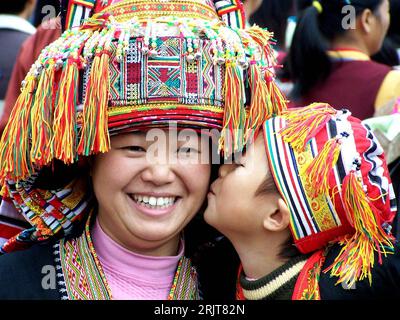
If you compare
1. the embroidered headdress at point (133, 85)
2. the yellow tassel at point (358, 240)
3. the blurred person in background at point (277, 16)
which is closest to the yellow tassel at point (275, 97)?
the embroidered headdress at point (133, 85)

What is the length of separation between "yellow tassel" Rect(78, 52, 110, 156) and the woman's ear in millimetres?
522

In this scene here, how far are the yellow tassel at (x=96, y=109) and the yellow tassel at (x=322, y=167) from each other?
0.58 m

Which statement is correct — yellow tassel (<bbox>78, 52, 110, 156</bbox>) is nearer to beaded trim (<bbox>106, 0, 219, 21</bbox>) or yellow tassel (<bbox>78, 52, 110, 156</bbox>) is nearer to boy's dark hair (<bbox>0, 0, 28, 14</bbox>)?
beaded trim (<bbox>106, 0, 219, 21</bbox>)

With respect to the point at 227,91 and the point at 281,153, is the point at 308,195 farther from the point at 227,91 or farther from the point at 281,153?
the point at 227,91

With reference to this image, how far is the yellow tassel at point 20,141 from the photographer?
2455mm

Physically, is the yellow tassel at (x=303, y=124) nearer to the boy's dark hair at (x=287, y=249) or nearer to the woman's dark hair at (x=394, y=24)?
the boy's dark hair at (x=287, y=249)

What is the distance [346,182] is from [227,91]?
1.42 feet

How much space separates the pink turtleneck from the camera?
2.59 meters

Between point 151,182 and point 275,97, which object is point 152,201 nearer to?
point 151,182

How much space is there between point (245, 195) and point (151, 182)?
28 cm
